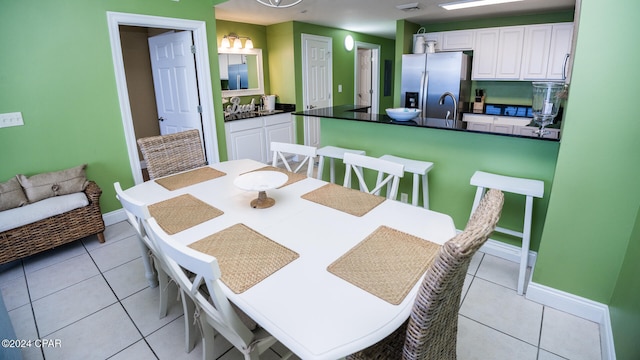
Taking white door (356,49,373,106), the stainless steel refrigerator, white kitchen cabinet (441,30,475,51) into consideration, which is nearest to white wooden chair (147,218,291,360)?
the stainless steel refrigerator

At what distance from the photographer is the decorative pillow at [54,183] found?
104 inches

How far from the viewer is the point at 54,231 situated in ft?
8.45

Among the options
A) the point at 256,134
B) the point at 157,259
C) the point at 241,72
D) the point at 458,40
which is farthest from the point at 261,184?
the point at 458,40

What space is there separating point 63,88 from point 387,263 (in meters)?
3.20

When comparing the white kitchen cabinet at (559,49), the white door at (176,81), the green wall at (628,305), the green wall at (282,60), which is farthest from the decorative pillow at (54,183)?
the white kitchen cabinet at (559,49)

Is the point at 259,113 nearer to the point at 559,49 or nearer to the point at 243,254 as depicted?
the point at 243,254

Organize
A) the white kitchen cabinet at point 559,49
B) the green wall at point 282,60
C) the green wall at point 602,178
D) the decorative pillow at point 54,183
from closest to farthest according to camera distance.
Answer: the green wall at point 602,178
the decorative pillow at point 54,183
the white kitchen cabinet at point 559,49
the green wall at point 282,60

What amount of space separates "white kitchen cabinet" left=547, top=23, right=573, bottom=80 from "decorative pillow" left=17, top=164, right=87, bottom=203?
5.41 m

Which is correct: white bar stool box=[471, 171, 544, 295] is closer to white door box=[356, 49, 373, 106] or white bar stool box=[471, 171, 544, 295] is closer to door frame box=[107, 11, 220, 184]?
door frame box=[107, 11, 220, 184]

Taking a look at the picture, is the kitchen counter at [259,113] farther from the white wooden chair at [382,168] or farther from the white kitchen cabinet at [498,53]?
the white kitchen cabinet at [498,53]

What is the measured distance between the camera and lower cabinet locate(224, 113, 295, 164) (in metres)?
4.35

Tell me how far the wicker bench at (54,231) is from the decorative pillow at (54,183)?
0.09m

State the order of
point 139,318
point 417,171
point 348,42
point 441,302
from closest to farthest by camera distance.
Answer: point 441,302 < point 139,318 < point 417,171 < point 348,42

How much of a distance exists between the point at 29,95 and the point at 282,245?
2.80m
